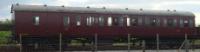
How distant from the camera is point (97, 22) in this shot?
39.7 metres

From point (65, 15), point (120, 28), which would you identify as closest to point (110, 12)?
point (120, 28)

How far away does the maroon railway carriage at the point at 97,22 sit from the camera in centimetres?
3734

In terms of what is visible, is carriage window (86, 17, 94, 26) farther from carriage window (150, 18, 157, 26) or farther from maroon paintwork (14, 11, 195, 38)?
carriage window (150, 18, 157, 26)

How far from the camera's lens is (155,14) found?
42.6m

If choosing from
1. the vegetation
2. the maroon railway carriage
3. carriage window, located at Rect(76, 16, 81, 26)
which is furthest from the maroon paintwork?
the vegetation

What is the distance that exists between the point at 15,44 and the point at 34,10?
2830 mm

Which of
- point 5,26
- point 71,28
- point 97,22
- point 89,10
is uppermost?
point 89,10

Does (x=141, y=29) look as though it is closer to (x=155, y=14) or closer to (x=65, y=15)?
(x=155, y=14)

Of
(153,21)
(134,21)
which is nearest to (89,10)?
(134,21)

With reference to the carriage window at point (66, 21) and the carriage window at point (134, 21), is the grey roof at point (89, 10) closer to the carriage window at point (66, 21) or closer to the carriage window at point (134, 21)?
the carriage window at point (134, 21)

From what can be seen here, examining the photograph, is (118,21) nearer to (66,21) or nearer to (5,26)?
(66,21)

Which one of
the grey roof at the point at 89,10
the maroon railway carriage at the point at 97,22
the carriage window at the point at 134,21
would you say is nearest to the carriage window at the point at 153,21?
the maroon railway carriage at the point at 97,22

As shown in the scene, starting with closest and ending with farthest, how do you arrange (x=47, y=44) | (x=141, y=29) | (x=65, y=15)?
(x=47, y=44), (x=65, y=15), (x=141, y=29)

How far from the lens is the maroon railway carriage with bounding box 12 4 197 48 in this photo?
37.3 meters
